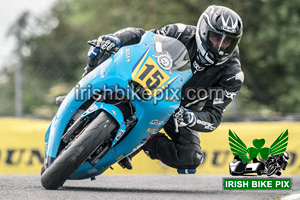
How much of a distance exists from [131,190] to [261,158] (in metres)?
1.36

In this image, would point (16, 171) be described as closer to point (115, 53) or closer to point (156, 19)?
point (115, 53)

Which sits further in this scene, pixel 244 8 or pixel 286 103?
pixel 244 8

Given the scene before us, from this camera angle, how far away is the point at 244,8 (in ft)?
61.3

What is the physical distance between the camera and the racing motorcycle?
4953 millimetres

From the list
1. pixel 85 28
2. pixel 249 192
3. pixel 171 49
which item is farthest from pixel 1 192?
pixel 85 28

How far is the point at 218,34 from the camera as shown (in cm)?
555

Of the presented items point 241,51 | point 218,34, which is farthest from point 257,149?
point 241,51

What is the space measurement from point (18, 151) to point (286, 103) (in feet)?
31.9

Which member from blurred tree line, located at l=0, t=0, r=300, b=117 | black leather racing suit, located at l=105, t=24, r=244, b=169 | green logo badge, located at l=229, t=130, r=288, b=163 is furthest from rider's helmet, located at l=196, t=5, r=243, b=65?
blurred tree line, located at l=0, t=0, r=300, b=117

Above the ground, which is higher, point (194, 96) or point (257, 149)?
point (194, 96)

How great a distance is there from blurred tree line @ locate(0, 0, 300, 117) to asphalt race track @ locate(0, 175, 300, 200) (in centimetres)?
734

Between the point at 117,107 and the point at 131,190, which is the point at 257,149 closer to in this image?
the point at 131,190

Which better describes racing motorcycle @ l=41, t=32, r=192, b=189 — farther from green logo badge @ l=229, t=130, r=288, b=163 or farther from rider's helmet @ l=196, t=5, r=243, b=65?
green logo badge @ l=229, t=130, r=288, b=163

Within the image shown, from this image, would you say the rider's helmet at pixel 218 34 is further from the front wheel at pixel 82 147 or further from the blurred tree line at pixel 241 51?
the blurred tree line at pixel 241 51
